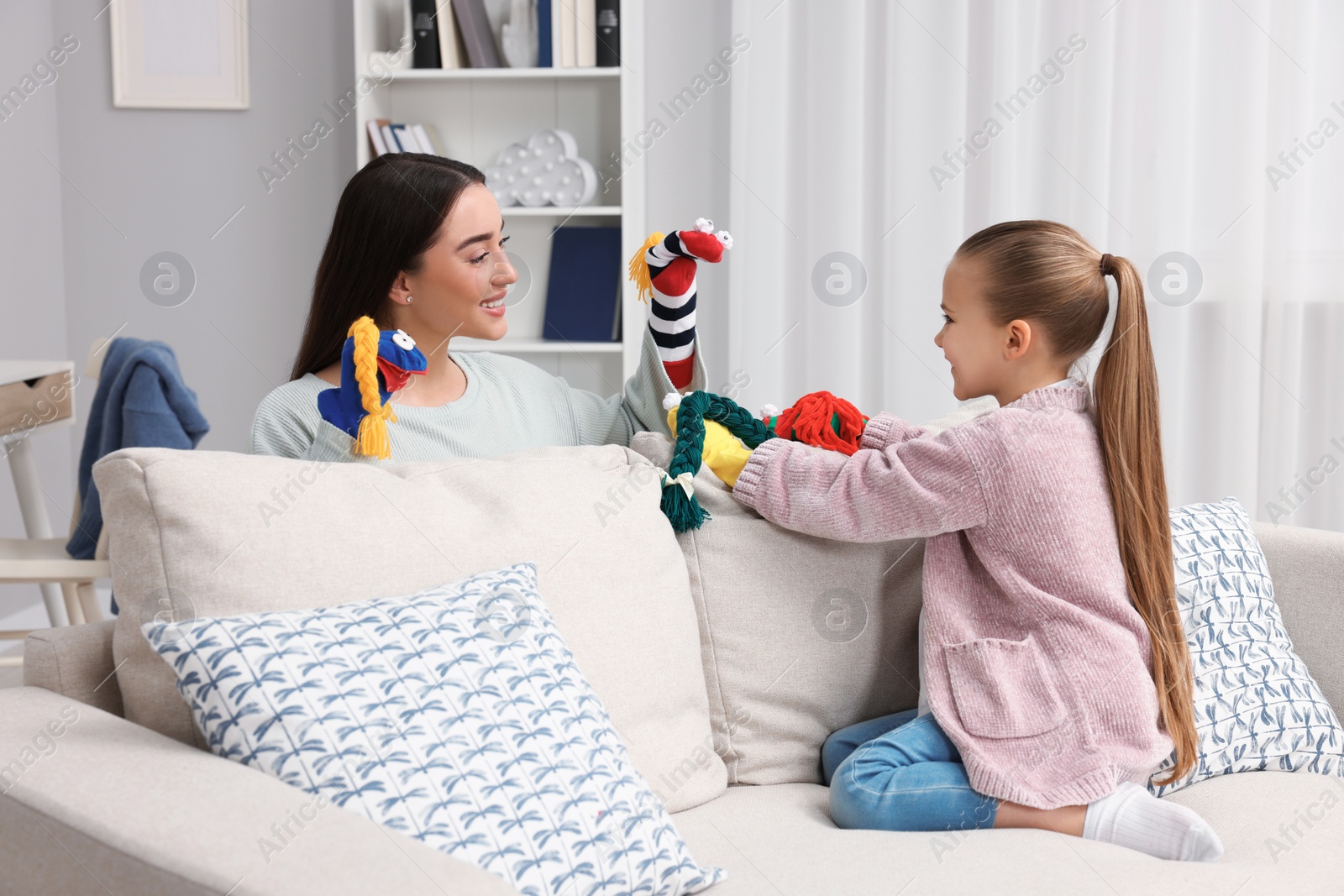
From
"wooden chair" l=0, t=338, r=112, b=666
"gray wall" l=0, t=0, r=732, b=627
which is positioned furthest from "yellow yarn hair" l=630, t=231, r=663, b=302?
"gray wall" l=0, t=0, r=732, b=627

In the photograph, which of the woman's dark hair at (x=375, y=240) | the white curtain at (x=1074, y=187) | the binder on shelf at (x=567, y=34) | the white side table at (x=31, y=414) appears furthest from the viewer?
the binder on shelf at (x=567, y=34)

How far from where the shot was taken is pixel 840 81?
2867mm

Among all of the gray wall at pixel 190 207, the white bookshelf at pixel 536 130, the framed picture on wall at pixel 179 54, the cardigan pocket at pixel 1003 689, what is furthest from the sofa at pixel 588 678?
the framed picture on wall at pixel 179 54

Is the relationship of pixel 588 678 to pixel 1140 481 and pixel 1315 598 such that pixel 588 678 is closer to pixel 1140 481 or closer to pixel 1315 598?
pixel 1140 481

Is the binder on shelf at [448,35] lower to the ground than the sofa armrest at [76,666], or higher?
higher

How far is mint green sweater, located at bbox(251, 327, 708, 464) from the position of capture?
1445mm

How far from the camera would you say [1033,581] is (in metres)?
1.29

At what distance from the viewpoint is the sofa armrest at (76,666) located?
1.02 meters

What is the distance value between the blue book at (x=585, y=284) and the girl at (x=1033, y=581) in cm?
168

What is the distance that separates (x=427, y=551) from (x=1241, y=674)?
0.99 meters

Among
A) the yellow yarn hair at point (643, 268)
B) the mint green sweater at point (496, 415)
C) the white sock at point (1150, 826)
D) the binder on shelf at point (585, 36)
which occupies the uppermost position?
the binder on shelf at point (585, 36)

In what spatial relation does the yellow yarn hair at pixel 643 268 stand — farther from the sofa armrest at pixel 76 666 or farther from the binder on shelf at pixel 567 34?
the binder on shelf at pixel 567 34

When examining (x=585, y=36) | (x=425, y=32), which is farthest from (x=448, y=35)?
(x=585, y=36)

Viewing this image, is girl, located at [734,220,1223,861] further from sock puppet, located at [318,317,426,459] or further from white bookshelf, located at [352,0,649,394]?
white bookshelf, located at [352,0,649,394]
